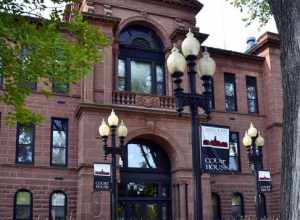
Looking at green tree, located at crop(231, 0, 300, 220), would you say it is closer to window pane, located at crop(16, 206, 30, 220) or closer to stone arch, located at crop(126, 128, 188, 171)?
stone arch, located at crop(126, 128, 188, 171)

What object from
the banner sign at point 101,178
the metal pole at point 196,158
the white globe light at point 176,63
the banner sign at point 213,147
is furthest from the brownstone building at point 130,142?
the banner sign at point 213,147

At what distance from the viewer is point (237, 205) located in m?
27.1

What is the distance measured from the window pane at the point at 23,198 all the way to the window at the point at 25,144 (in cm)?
155

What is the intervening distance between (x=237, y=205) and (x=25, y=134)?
42.7 ft

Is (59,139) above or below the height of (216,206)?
above

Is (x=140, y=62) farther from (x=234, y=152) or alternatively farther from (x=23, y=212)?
(x=23, y=212)

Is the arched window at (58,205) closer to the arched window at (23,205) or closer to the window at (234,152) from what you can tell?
the arched window at (23,205)

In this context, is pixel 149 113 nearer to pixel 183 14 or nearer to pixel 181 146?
pixel 181 146

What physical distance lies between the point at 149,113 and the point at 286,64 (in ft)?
52.2

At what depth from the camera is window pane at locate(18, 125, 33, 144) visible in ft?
74.2

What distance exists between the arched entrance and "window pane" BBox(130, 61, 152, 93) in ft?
9.59

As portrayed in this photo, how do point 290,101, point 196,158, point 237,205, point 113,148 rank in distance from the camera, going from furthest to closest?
point 237,205 → point 113,148 → point 196,158 → point 290,101

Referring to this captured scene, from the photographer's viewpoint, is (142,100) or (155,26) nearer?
(142,100)

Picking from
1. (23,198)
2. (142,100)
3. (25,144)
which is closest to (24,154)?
(25,144)
